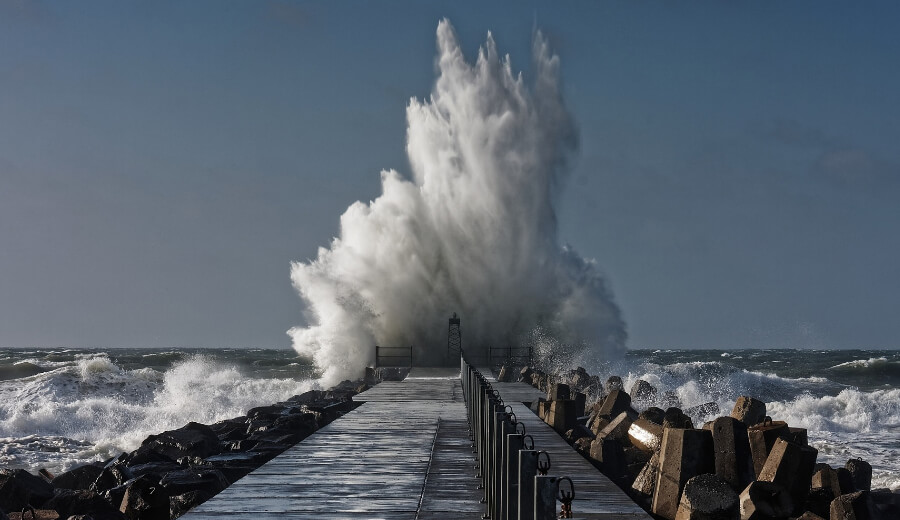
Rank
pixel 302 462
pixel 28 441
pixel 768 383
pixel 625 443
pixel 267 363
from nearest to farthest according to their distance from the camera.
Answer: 1. pixel 302 462
2. pixel 625 443
3. pixel 28 441
4. pixel 768 383
5. pixel 267 363

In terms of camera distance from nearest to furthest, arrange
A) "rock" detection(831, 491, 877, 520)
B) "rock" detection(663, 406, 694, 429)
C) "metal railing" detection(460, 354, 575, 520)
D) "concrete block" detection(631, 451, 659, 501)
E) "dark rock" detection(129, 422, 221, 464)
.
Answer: "metal railing" detection(460, 354, 575, 520) → "rock" detection(831, 491, 877, 520) → "concrete block" detection(631, 451, 659, 501) → "rock" detection(663, 406, 694, 429) → "dark rock" detection(129, 422, 221, 464)

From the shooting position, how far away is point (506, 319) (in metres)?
42.1

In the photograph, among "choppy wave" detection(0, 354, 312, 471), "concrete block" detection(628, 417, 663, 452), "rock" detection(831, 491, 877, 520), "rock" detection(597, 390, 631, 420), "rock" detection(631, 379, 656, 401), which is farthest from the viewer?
"rock" detection(631, 379, 656, 401)

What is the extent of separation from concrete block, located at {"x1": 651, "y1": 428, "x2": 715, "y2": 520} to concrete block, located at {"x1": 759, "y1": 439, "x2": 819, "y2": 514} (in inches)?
20.9

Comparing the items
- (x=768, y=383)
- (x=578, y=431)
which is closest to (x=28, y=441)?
(x=578, y=431)

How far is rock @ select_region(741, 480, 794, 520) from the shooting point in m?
8.08

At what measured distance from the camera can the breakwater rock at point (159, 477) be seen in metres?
8.80

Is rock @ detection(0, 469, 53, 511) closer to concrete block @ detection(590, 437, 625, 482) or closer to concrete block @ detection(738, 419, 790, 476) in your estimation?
concrete block @ detection(590, 437, 625, 482)

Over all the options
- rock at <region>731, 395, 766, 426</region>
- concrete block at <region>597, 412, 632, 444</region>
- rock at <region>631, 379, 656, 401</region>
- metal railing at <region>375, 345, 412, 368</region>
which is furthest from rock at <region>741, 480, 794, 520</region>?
metal railing at <region>375, 345, 412, 368</region>

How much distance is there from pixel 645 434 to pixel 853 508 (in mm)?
4318

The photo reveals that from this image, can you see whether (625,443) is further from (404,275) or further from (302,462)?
(404,275)

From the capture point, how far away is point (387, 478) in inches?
365

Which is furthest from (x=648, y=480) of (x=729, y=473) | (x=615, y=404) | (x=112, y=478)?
(x=615, y=404)

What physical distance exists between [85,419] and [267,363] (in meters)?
52.1
